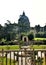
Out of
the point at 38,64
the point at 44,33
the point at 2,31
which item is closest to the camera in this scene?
the point at 38,64

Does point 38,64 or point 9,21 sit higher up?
point 9,21

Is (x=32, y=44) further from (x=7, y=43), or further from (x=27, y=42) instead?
(x=7, y=43)

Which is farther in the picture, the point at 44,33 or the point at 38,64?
the point at 44,33

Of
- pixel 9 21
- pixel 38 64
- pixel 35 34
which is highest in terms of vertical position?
pixel 9 21

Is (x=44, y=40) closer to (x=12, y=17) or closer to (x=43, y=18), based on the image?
(x=43, y=18)

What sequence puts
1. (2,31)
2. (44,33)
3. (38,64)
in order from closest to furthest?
(38,64), (2,31), (44,33)

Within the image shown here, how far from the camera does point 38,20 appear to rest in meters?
5.06

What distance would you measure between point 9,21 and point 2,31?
379 mm

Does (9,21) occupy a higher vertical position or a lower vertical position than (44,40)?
higher

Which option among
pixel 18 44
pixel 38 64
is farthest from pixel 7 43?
pixel 38 64

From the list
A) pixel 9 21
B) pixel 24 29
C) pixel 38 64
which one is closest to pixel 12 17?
pixel 9 21

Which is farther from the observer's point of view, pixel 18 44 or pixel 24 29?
→ pixel 24 29

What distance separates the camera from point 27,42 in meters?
5.25

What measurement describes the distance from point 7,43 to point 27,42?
1.88 ft
